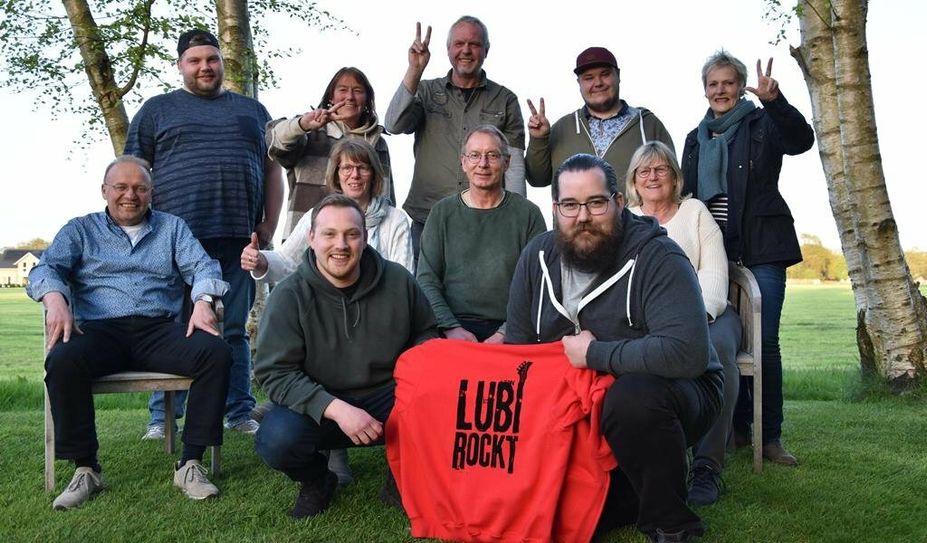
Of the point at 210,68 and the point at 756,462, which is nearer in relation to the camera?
the point at 756,462

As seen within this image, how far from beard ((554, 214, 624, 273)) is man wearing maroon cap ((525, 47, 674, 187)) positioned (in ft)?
5.28

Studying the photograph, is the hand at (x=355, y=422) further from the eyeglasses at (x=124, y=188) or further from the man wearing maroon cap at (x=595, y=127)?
the man wearing maroon cap at (x=595, y=127)

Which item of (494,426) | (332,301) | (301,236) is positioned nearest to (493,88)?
(301,236)

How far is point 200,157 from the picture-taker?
5.11 meters

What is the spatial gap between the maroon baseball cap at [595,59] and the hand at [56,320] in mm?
2857

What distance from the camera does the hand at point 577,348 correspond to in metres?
3.14

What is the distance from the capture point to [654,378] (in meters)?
3.11

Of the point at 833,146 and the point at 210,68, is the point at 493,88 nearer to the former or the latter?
the point at 210,68

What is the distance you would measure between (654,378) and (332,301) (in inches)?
52.5

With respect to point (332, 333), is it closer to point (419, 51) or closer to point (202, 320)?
point (202, 320)

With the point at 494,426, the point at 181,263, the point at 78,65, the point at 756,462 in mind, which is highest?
the point at 78,65

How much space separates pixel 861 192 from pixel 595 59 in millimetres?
3537

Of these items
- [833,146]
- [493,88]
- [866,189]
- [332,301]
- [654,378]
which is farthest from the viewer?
[833,146]

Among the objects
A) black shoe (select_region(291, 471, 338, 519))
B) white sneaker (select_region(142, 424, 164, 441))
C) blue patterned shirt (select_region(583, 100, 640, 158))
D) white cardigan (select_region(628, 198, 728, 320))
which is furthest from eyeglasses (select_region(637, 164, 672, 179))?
white sneaker (select_region(142, 424, 164, 441))
